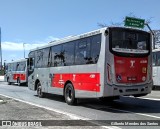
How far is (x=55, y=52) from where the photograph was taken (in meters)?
18.3

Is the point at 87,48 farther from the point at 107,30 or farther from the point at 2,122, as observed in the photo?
the point at 2,122

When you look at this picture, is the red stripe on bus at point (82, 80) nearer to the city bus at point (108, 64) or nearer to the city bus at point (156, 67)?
the city bus at point (108, 64)

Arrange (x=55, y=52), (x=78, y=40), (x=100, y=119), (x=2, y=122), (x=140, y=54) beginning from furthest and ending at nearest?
1. (x=55, y=52)
2. (x=78, y=40)
3. (x=140, y=54)
4. (x=100, y=119)
5. (x=2, y=122)

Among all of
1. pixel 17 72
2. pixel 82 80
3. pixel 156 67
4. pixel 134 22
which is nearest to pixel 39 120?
pixel 82 80

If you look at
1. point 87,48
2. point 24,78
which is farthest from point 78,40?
point 24,78

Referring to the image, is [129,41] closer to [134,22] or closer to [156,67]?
[156,67]

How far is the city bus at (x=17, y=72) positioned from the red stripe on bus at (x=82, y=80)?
19.6m

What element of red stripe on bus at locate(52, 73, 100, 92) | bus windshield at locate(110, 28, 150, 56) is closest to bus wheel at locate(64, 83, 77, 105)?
red stripe on bus at locate(52, 73, 100, 92)

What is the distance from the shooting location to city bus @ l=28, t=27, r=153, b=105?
44.9 ft

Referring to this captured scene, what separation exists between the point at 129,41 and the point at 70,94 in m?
4.04

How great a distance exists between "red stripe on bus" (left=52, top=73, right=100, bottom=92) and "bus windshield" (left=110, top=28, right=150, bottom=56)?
1.36 m

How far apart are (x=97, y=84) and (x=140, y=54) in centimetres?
227

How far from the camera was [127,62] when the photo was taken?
46.4ft

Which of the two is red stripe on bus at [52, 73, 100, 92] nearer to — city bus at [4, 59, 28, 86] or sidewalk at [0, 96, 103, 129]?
sidewalk at [0, 96, 103, 129]
